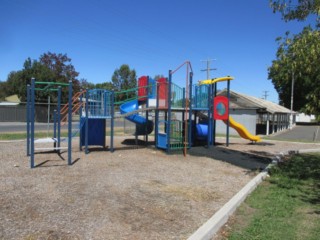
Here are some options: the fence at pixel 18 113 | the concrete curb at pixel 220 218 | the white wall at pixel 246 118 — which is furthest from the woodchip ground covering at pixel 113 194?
the fence at pixel 18 113

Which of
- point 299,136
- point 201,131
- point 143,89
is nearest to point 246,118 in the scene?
point 299,136

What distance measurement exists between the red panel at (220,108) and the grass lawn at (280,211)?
6.59 m

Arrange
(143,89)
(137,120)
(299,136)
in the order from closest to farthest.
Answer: (143,89)
(137,120)
(299,136)

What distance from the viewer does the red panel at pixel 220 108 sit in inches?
644

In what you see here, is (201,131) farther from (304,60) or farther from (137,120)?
(304,60)

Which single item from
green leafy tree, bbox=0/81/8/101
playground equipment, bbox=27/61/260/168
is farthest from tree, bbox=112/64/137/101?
playground equipment, bbox=27/61/260/168

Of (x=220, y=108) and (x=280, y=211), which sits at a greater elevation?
(x=220, y=108)

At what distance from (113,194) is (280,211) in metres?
3.08

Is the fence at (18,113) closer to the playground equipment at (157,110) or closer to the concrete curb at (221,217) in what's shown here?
the playground equipment at (157,110)

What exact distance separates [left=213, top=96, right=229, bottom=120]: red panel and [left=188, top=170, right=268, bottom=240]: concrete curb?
8.56 meters

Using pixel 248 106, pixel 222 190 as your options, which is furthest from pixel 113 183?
pixel 248 106

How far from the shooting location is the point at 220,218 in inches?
218

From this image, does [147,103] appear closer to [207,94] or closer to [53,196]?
[207,94]

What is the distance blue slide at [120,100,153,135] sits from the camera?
15.2m
